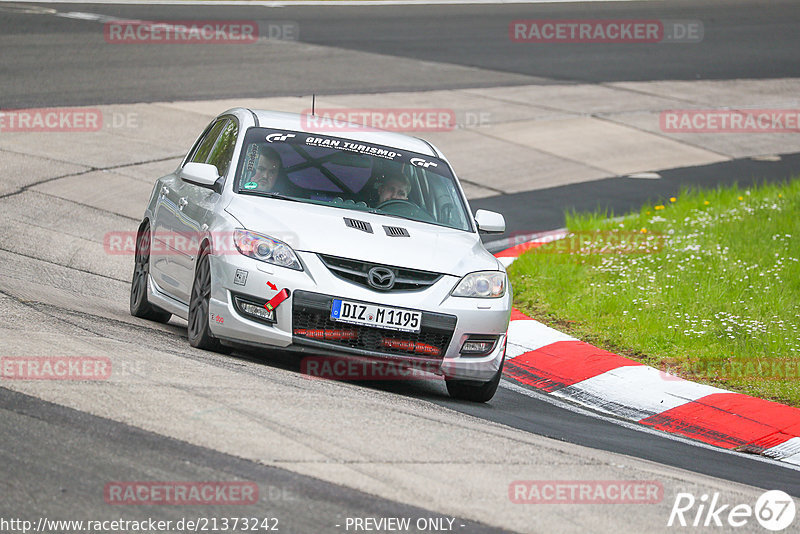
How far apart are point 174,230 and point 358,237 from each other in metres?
1.66

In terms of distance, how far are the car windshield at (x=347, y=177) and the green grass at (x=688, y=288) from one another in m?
2.05

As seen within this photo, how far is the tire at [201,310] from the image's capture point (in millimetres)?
7469

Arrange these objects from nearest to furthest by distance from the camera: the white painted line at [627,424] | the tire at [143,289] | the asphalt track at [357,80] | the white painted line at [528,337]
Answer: the asphalt track at [357,80]
the white painted line at [627,424]
the tire at [143,289]
the white painted line at [528,337]

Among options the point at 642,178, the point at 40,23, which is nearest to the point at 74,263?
the point at 642,178

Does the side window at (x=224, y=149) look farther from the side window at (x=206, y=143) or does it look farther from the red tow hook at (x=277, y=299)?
the red tow hook at (x=277, y=299)

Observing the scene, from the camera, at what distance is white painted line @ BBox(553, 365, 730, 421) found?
8.27 m

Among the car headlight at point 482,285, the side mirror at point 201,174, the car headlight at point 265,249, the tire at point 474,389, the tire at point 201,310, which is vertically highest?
the side mirror at point 201,174

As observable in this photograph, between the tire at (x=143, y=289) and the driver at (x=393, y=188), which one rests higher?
the driver at (x=393, y=188)

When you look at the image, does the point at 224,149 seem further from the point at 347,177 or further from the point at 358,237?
the point at 358,237

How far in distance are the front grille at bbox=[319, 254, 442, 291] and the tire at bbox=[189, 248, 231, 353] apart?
2.63 feet

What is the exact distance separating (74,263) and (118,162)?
452 cm

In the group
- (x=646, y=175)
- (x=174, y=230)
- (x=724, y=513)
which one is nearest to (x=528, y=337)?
(x=174, y=230)

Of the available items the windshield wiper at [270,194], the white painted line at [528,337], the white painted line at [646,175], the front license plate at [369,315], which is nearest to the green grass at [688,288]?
the white painted line at [528,337]

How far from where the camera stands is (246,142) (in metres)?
8.40
